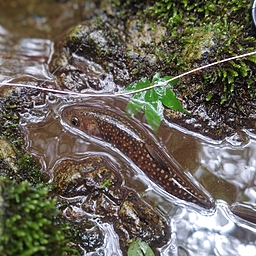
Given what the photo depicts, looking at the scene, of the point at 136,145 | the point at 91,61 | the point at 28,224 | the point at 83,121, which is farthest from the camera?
the point at 91,61

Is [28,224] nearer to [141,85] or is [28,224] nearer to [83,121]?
[83,121]

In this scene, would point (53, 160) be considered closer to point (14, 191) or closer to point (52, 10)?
point (14, 191)

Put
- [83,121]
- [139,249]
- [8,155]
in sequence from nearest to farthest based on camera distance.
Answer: [139,249] → [8,155] → [83,121]

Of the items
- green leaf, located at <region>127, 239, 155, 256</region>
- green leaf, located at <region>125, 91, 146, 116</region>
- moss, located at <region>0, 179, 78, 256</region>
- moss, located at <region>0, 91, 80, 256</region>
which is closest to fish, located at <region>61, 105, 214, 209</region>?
green leaf, located at <region>125, 91, 146, 116</region>

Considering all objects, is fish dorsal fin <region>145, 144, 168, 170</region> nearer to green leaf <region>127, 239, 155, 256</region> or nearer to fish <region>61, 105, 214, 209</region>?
fish <region>61, 105, 214, 209</region>

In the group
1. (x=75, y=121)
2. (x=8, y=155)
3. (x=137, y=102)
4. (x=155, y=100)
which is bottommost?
(x=8, y=155)

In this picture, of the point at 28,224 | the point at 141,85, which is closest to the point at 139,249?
the point at 28,224
